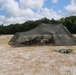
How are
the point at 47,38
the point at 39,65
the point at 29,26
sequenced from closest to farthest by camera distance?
the point at 39,65, the point at 47,38, the point at 29,26

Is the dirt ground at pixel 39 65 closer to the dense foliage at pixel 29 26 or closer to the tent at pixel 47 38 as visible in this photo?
the tent at pixel 47 38

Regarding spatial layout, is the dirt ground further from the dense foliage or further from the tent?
the dense foliage

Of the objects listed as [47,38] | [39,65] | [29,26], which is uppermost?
[29,26]

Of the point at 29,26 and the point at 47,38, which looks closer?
the point at 47,38

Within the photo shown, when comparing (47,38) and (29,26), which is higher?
(29,26)

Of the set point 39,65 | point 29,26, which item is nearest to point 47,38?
point 39,65

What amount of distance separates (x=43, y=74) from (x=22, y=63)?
233cm

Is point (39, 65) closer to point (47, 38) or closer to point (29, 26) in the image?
point (47, 38)

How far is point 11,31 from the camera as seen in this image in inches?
1345

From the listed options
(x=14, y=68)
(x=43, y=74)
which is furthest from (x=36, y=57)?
(x=43, y=74)

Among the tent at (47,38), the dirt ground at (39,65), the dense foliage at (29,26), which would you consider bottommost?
the dirt ground at (39,65)

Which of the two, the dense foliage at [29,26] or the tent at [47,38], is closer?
the tent at [47,38]

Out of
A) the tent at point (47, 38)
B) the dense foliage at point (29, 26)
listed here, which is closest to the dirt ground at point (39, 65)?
the tent at point (47, 38)

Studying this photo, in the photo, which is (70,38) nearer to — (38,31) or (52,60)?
(38,31)
